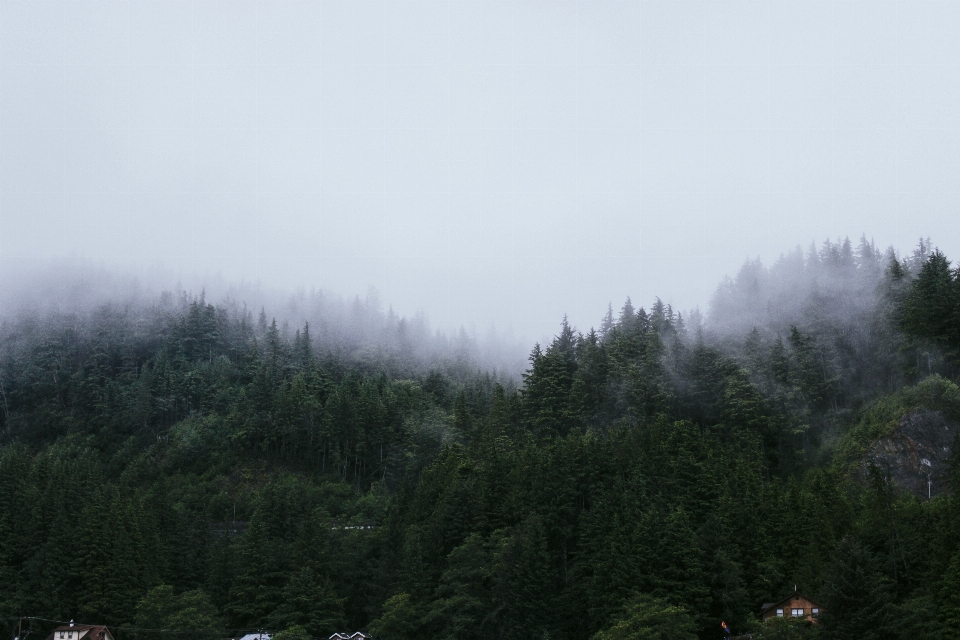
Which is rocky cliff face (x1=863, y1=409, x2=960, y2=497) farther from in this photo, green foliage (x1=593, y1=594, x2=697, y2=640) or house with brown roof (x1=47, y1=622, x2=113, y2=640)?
house with brown roof (x1=47, y1=622, x2=113, y2=640)

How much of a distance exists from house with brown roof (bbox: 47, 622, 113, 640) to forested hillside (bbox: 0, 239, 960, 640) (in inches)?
45.5

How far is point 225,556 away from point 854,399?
1883 inches

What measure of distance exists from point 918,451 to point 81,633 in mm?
53768

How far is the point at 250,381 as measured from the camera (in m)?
79.5

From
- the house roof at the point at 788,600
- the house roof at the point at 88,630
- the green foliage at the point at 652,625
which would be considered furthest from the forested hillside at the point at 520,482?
the house roof at the point at 88,630

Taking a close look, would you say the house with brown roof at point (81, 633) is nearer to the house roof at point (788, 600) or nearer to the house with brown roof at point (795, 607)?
the house roof at point (788, 600)

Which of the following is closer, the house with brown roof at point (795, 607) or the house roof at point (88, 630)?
the house with brown roof at point (795, 607)

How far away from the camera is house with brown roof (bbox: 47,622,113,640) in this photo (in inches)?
1775

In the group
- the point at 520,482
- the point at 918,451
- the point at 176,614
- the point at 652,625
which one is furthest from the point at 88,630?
the point at 918,451

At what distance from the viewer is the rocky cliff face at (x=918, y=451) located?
1817 inches

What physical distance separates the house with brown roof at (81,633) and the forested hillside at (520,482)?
1154 mm

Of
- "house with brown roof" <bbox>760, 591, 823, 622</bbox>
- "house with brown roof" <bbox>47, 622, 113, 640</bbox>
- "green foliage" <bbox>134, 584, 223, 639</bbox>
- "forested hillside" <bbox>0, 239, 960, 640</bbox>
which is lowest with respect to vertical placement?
"house with brown roof" <bbox>47, 622, 113, 640</bbox>

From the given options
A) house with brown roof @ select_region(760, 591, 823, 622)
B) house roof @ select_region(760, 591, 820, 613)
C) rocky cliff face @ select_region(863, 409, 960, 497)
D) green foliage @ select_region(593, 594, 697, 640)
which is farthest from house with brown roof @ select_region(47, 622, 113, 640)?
rocky cliff face @ select_region(863, 409, 960, 497)

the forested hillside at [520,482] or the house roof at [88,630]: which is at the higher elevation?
the forested hillside at [520,482]
